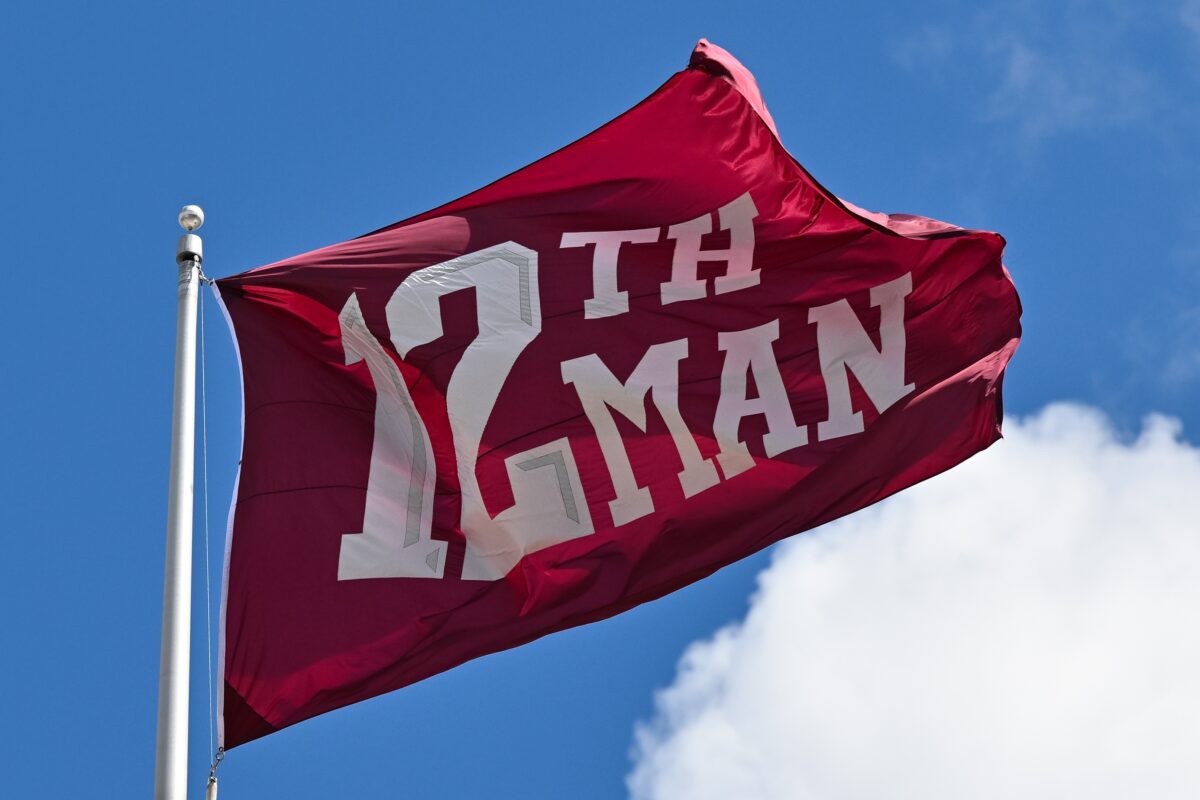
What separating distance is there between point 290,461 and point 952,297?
5.96 m

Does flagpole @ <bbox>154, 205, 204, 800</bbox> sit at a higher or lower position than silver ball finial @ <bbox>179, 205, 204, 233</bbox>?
lower

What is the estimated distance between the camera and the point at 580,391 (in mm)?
17328

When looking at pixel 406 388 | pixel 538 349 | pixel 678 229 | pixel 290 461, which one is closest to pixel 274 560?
pixel 290 461

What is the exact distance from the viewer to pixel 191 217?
15.8 m

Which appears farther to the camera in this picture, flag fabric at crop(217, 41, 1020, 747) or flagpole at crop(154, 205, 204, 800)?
flag fabric at crop(217, 41, 1020, 747)

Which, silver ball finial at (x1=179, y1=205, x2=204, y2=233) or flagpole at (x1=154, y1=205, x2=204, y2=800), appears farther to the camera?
silver ball finial at (x1=179, y1=205, x2=204, y2=233)

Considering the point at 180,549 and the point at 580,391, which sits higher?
the point at 580,391

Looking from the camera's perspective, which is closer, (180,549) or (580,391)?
(180,549)

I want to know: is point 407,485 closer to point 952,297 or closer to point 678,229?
point 678,229

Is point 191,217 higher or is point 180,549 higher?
point 191,217

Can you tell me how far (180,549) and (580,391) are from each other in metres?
4.32

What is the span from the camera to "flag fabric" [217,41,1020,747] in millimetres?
15820

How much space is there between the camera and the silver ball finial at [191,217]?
51.8ft

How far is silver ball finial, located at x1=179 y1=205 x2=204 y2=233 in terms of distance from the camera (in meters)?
15.8
